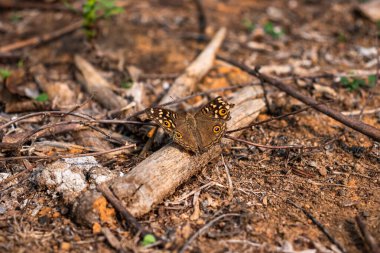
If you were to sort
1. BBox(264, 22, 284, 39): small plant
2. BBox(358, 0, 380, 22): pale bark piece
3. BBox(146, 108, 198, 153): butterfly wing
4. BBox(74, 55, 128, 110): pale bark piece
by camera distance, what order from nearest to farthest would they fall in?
BBox(146, 108, 198, 153): butterfly wing < BBox(74, 55, 128, 110): pale bark piece < BBox(264, 22, 284, 39): small plant < BBox(358, 0, 380, 22): pale bark piece

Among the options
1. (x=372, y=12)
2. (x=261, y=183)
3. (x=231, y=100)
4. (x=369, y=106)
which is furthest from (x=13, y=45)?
(x=372, y=12)

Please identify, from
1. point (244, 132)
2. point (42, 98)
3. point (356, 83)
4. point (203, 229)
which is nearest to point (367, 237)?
point (203, 229)

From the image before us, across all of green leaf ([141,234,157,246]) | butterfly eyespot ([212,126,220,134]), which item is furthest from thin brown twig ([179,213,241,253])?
butterfly eyespot ([212,126,220,134])

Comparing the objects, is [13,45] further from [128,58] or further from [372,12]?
[372,12]

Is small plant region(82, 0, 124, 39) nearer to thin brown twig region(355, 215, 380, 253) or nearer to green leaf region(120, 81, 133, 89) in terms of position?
green leaf region(120, 81, 133, 89)

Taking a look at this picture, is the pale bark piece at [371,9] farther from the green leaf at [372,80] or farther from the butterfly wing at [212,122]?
the butterfly wing at [212,122]
